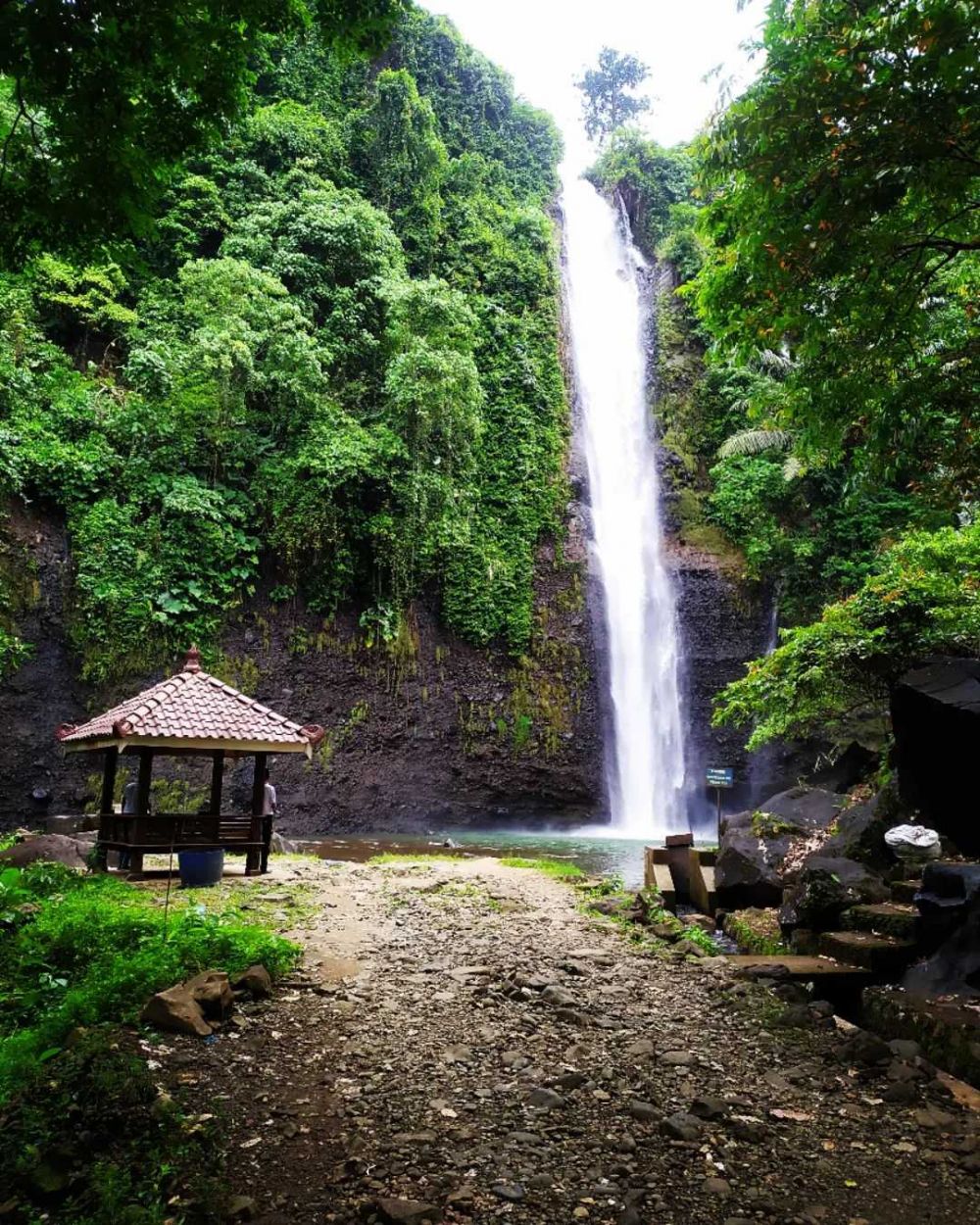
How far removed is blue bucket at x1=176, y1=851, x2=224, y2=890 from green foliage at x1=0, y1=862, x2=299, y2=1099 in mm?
1316

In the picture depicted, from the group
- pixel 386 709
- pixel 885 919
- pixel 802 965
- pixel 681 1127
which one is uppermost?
pixel 386 709

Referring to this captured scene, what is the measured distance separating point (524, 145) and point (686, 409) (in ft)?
41.5

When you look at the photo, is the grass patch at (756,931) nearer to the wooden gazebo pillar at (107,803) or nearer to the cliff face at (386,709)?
the wooden gazebo pillar at (107,803)

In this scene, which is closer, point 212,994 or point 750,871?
point 212,994

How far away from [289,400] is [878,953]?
15757 millimetres

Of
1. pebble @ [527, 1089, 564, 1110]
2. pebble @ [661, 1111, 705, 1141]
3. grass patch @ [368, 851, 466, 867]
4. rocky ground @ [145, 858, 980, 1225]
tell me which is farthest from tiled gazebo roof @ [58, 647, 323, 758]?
pebble @ [661, 1111, 705, 1141]

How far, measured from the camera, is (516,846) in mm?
15977

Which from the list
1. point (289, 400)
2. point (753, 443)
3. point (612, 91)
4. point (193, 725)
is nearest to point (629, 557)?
point (753, 443)

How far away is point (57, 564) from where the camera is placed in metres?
15.2

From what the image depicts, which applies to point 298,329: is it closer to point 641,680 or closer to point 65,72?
point 641,680

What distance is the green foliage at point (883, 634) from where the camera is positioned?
9023 millimetres

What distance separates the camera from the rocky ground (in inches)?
111

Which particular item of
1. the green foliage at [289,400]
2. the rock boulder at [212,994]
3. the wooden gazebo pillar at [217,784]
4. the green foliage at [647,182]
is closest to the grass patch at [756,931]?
the rock boulder at [212,994]

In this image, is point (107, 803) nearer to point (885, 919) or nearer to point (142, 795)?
point (142, 795)
